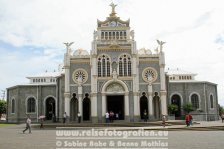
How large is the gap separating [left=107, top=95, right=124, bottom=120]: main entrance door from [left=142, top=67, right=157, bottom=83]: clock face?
5.13 m

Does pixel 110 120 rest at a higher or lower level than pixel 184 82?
lower

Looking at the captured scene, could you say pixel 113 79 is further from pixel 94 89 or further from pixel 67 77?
pixel 67 77

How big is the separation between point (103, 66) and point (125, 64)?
353 cm

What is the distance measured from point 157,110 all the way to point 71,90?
14265 mm

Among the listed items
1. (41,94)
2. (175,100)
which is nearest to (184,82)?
(175,100)

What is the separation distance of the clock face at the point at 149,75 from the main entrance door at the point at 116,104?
16.8 feet

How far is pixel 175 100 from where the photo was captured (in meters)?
57.9

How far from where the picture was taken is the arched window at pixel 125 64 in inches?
1980

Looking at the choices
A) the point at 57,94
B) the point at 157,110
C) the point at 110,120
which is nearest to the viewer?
the point at 110,120

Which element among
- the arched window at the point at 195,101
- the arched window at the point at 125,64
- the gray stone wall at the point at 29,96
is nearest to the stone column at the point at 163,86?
the arched window at the point at 125,64

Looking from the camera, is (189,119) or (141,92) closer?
(189,119)

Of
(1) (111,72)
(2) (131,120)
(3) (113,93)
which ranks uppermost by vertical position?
(1) (111,72)

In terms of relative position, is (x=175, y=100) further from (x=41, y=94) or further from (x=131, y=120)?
(x=41, y=94)

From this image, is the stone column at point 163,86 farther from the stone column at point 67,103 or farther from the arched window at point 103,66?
the stone column at point 67,103
